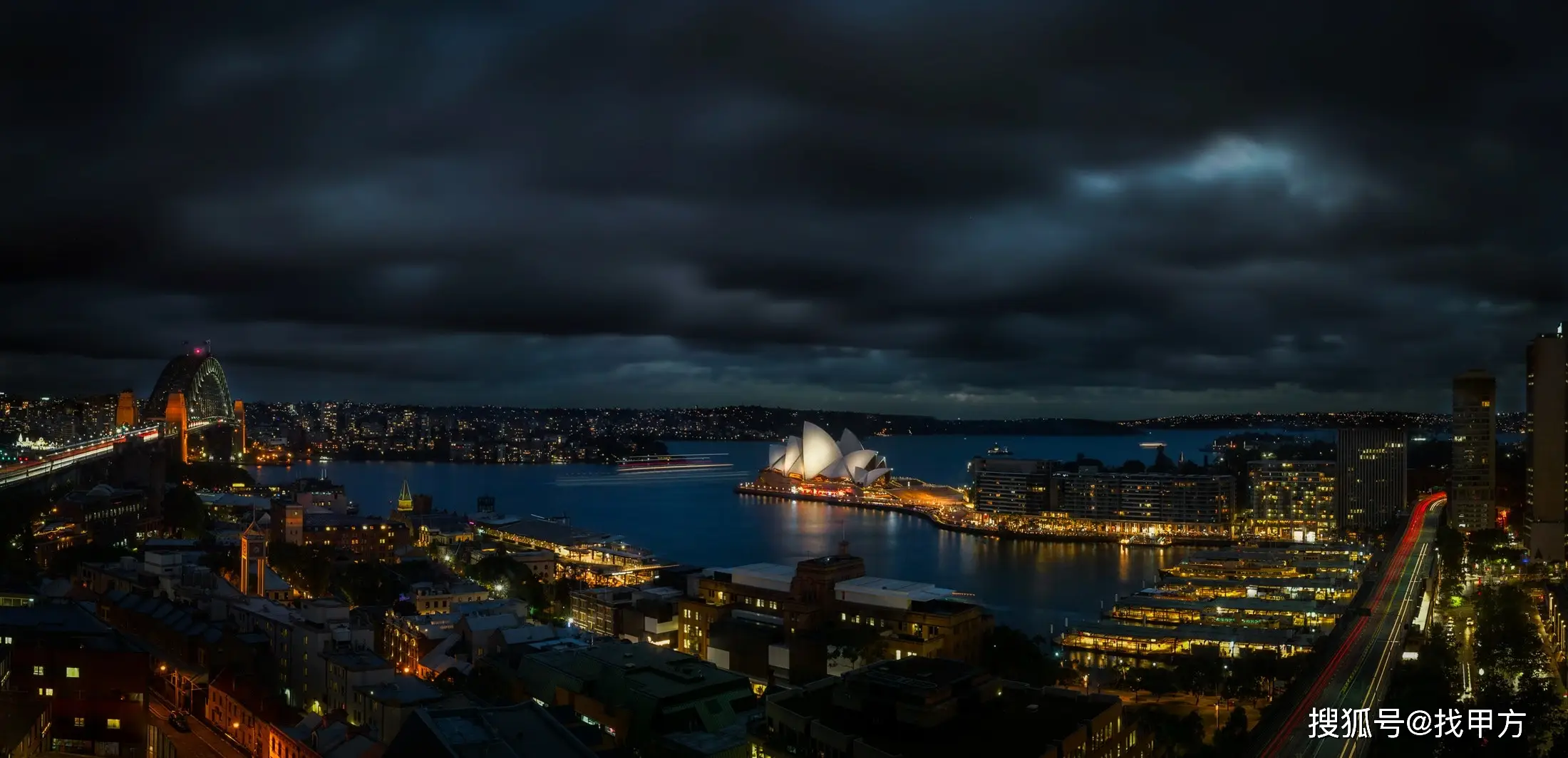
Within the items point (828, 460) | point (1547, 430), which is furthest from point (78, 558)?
point (828, 460)

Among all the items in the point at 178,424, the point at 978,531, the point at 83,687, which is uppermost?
the point at 178,424

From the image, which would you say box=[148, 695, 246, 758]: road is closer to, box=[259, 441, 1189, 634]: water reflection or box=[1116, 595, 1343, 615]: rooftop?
box=[259, 441, 1189, 634]: water reflection

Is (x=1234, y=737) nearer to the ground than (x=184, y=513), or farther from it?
nearer to the ground

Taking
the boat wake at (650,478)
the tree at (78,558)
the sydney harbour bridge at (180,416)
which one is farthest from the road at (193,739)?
the boat wake at (650,478)

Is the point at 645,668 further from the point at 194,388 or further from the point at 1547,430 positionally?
the point at 194,388

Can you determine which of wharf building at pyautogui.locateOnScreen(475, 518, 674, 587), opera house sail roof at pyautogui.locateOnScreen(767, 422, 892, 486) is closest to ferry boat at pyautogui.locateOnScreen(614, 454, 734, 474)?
opera house sail roof at pyautogui.locateOnScreen(767, 422, 892, 486)
